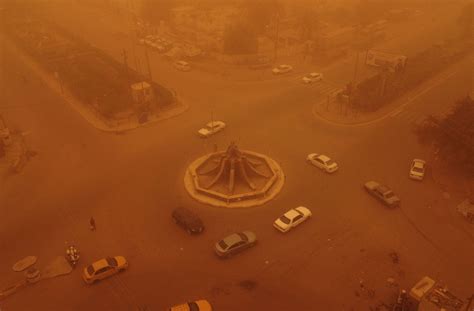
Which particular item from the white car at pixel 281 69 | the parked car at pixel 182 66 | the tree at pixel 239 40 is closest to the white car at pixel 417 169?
the white car at pixel 281 69

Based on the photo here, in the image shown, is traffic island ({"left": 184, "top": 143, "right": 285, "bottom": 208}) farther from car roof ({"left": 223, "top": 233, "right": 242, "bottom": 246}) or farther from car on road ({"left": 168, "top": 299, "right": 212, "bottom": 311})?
car on road ({"left": 168, "top": 299, "right": 212, "bottom": 311})

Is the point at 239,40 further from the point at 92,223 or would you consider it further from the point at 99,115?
the point at 92,223

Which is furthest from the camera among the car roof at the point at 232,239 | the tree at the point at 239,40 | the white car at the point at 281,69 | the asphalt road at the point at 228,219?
the tree at the point at 239,40

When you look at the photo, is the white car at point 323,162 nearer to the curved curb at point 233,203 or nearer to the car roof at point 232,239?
the curved curb at point 233,203

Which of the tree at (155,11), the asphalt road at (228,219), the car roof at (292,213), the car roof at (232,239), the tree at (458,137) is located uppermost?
the tree at (155,11)

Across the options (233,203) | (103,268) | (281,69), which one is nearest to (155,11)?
(281,69)

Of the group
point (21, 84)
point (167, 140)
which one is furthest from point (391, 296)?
point (21, 84)
